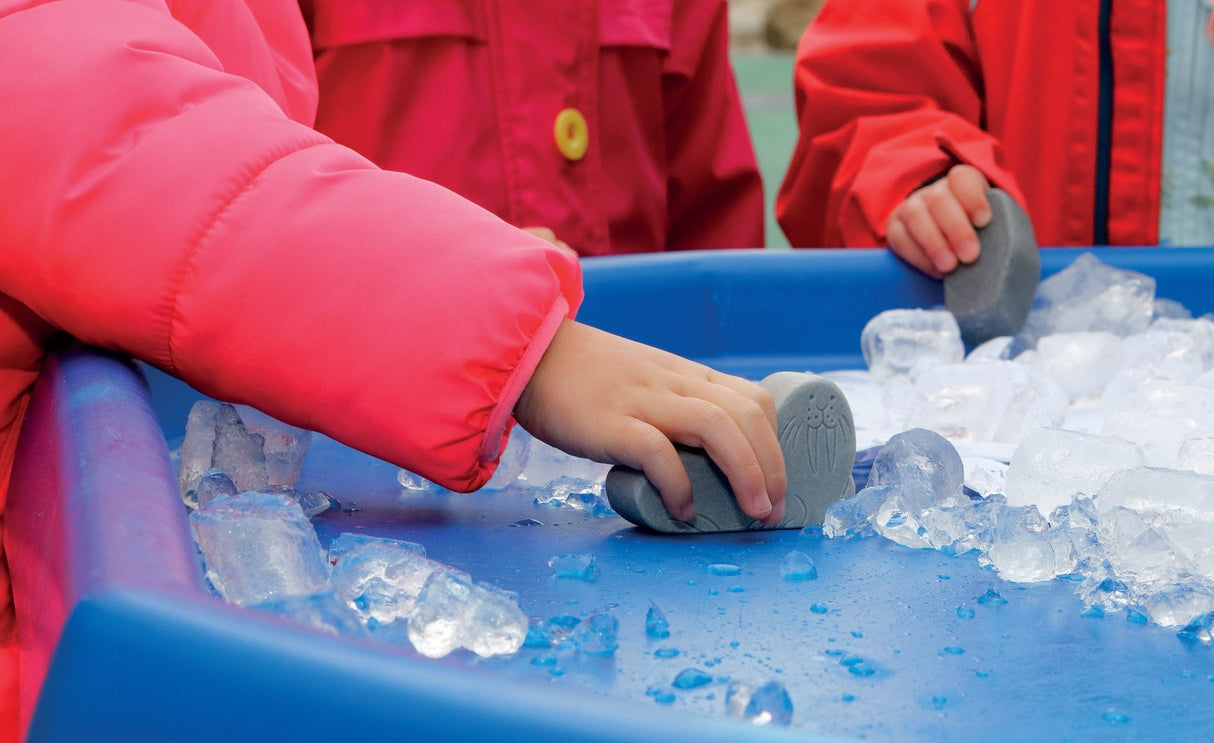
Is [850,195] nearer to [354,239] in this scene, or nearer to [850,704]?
[354,239]

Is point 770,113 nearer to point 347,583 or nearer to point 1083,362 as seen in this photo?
point 1083,362

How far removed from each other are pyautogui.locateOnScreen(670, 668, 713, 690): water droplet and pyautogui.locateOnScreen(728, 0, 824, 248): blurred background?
5.62m

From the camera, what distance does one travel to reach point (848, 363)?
1242 millimetres

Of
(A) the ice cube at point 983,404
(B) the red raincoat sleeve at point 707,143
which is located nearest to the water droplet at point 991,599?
(A) the ice cube at point 983,404

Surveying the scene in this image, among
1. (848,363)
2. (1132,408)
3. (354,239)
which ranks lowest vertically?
(848,363)

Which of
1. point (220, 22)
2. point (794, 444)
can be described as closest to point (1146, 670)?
point (794, 444)

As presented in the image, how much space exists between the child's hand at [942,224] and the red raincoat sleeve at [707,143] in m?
0.59

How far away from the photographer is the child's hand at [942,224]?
4.18ft

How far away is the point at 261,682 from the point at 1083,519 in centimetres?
46

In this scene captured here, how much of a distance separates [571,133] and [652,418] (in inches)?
39.8

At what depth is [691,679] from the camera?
0.48m

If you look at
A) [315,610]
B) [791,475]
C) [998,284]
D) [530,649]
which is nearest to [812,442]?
[791,475]

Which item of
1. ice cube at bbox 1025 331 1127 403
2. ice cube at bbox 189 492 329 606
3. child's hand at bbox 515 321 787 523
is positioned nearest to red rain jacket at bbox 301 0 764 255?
ice cube at bbox 1025 331 1127 403

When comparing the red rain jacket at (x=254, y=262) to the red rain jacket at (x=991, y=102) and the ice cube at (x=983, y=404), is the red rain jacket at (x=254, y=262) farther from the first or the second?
the red rain jacket at (x=991, y=102)
